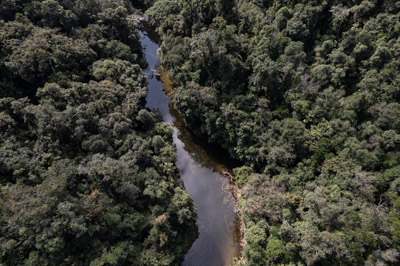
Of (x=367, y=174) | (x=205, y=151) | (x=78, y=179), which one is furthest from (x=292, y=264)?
(x=78, y=179)

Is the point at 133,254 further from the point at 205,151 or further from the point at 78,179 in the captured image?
the point at 205,151

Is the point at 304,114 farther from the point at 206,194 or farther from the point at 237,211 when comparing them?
the point at 206,194

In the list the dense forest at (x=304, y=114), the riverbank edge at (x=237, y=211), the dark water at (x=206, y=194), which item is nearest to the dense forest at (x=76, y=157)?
the dark water at (x=206, y=194)

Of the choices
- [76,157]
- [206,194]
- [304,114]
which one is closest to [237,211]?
[206,194]

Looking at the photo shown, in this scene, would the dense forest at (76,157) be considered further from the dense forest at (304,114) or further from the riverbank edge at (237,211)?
the dense forest at (304,114)

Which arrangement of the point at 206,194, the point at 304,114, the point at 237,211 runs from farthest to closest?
the point at 206,194
the point at 237,211
the point at 304,114

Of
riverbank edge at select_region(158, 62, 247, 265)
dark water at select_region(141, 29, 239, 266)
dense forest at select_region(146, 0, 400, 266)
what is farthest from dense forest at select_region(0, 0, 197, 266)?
dense forest at select_region(146, 0, 400, 266)

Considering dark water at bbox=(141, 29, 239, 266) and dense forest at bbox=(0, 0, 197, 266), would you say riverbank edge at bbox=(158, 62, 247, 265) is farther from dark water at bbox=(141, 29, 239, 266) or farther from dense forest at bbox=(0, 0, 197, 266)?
dense forest at bbox=(0, 0, 197, 266)
